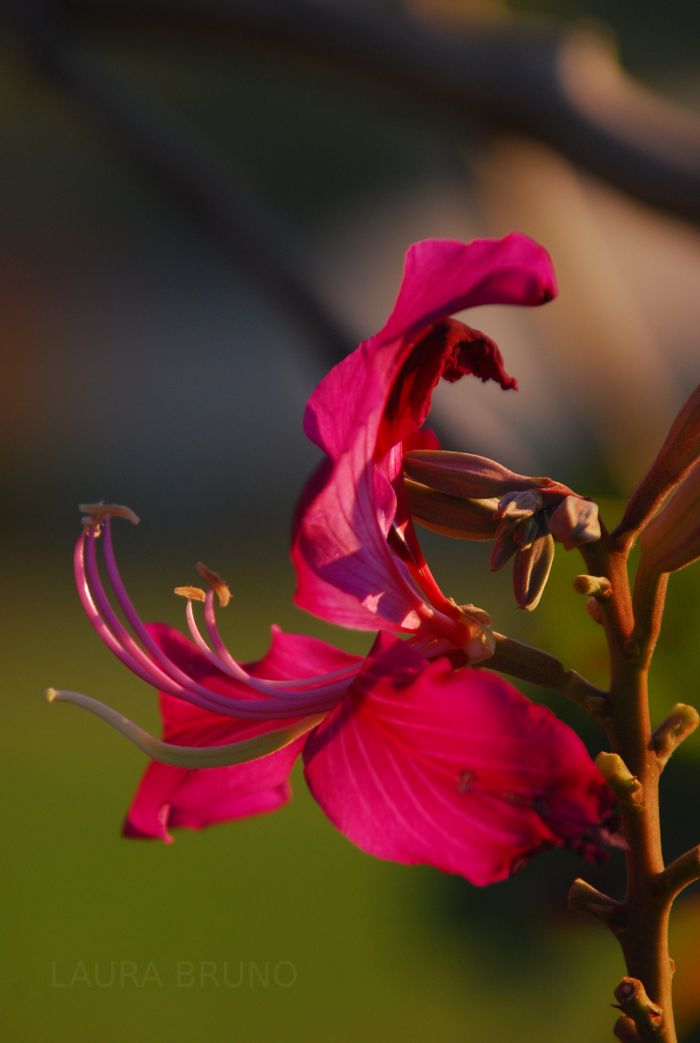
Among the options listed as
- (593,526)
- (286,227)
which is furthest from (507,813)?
(286,227)

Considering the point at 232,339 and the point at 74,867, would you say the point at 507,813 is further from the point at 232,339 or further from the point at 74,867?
the point at 232,339

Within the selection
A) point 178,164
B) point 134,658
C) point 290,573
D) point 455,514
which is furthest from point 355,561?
point 290,573

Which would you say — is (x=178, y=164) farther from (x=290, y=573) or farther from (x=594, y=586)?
(x=290, y=573)

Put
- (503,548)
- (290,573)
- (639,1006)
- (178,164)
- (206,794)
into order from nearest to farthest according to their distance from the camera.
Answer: (639,1006) → (503,548) → (206,794) → (178,164) → (290,573)

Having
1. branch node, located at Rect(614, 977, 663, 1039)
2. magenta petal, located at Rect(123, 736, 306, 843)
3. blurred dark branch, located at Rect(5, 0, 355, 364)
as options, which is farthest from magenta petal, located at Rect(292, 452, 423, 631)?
blurred dark branch, located at Rect(5, 0, 355, 364)

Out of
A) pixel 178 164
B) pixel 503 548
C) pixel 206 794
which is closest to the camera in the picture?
pixel 503 548

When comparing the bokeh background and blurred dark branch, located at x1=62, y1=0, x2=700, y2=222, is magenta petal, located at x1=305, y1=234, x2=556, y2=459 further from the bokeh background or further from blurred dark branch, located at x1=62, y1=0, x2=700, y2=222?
blurred dark branch, located at x1=62, y1=0, x2=700, y2=222
